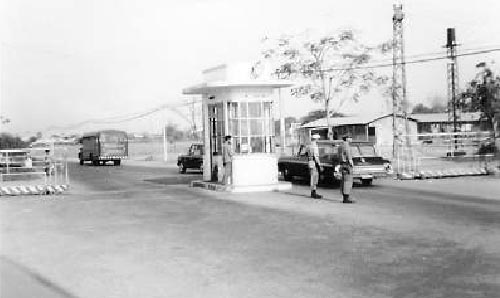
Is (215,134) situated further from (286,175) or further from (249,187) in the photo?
(286,175)

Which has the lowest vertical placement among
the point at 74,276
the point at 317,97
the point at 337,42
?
the point at 74,276

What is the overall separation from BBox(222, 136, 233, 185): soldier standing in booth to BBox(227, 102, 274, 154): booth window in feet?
1.50

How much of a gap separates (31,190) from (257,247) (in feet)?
43.0

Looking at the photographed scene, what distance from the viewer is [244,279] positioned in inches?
298

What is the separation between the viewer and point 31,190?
67.0 ft

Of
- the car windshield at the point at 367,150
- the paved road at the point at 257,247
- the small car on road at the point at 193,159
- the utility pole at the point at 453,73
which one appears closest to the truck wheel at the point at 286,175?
the car windshield at the point at 367,150

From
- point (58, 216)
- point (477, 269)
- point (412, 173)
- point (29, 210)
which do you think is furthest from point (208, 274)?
point (412, 173)

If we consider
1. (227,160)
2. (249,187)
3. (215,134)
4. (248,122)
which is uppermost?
(248,122)

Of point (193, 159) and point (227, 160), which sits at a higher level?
point (227, 160)

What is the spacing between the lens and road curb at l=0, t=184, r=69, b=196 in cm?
2020

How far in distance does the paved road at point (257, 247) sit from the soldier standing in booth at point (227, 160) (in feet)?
→ 6.68

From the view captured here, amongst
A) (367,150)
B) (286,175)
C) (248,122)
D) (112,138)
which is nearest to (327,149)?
(367,150)

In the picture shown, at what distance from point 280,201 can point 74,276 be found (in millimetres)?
8982

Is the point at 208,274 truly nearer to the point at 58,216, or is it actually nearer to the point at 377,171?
the point at 58,216
